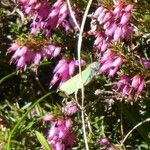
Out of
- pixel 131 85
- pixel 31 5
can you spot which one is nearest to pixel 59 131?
pixel 131 85

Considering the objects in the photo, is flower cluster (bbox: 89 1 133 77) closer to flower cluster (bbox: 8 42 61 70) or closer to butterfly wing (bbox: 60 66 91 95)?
butterfly wing (bbox: 60 66 91 95)

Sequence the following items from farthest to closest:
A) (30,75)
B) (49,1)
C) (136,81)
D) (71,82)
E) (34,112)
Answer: (30,75)
(34,112)
(49,1)
(71,82)
(136,81)

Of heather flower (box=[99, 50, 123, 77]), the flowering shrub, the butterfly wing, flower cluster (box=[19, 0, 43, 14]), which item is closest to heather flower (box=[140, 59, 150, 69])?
the flowering shrub

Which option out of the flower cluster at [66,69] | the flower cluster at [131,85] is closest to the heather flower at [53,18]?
the flower cluster at [66,69]

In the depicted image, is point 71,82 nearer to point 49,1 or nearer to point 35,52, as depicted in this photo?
point 35,52

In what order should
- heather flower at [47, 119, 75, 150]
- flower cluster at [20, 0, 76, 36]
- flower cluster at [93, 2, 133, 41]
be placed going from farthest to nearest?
flower cluster at [20, 0, 76, 36]
heather flower at [47, 119, 75, 150]
flower cluster at [93, 2, 133, 41]

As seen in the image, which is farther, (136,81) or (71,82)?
(71,82)

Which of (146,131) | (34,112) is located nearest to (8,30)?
(34,112)
